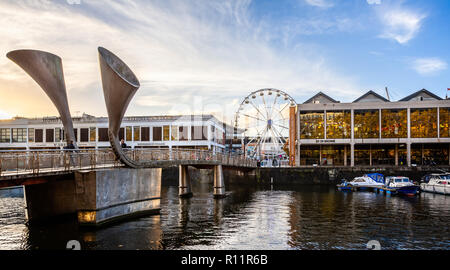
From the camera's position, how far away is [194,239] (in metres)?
22.7

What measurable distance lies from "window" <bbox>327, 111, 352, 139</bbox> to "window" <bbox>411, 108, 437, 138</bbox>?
1171 cm

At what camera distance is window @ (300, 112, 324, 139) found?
80.3 metres

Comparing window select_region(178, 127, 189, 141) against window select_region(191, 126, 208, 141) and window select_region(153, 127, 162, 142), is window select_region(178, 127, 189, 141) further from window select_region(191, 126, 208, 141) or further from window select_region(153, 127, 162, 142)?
window select_region(153, 127, 162, 142)

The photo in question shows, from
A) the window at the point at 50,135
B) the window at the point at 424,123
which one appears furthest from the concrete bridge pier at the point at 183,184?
the window at the point at 50,135

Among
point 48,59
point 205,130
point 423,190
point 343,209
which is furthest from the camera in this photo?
point 205,130

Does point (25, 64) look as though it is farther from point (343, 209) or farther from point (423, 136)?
point (423, 136)

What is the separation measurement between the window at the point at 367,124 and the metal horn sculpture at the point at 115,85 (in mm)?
60183

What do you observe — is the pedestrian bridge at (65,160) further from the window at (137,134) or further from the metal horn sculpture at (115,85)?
the window at (137,134)

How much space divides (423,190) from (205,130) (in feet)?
149

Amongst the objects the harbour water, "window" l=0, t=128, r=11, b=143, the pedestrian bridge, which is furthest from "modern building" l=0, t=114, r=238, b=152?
the harbour water

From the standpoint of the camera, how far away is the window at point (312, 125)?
8031 centimetres

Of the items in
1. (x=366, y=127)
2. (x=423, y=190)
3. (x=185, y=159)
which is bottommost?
(x=423, y=190)

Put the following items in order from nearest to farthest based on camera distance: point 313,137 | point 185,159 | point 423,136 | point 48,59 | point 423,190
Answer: point 48,59 < point 185,159 < point 423,190 < point 423,136 < point 313,137
